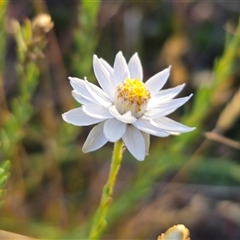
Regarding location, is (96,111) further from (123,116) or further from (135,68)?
(135,68)

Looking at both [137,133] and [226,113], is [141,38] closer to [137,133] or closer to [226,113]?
[226,113]

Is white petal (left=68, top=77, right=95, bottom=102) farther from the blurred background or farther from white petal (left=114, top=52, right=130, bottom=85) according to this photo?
the blurred background

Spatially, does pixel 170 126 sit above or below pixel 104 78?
below

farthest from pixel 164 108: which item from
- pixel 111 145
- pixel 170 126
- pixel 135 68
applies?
pixel 111 145

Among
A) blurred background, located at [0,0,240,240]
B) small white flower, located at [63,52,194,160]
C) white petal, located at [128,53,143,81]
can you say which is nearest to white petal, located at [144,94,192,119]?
small white flower, located at [63,52,194,160]

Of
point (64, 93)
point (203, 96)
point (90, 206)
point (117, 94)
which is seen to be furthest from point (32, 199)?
point (117, 94)

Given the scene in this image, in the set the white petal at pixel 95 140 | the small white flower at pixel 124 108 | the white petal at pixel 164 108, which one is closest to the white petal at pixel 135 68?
the small white flower at pixel 124 108
